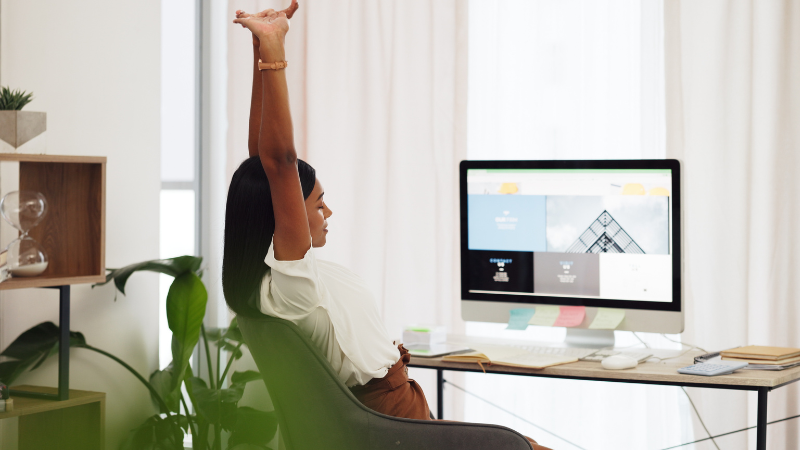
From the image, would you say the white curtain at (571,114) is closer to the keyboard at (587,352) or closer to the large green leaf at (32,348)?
the keyboard at (587,352)

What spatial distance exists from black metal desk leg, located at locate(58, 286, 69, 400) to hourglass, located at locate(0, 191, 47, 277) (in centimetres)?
10

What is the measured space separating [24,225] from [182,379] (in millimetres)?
772

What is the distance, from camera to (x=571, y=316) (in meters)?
2.00

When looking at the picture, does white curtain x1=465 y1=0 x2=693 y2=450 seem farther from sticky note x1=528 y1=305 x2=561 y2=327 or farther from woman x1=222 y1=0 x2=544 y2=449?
woman x1=222 y1=0 x2=544 y2=449

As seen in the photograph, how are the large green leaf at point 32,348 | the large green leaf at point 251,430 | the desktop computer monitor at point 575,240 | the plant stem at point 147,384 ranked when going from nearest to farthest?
1. the desktop computer monitor at point 575,240
2. the large green leaf at point 32,348
3. the plant stem at point 147,384
4. the large green leaf at point 251,430

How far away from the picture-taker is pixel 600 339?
2035 mm

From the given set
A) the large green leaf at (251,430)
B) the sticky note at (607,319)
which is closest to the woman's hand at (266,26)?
the sticky note at (607,319)

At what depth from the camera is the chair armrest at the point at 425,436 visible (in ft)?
4.11

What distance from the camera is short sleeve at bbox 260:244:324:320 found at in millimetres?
1264

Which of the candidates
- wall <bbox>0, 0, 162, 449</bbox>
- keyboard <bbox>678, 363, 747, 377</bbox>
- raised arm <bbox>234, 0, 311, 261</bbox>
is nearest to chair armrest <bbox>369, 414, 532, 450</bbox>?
raised arm <bbox>234, 0, 311, 261</bbox>

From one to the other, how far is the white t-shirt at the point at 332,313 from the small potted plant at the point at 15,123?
100 cm

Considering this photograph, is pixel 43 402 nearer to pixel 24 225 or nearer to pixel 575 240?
pixel 24 225

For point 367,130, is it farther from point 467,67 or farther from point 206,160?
point 206,160

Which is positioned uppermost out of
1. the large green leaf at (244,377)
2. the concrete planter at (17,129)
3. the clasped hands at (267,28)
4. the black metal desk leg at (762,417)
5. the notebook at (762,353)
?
the clasped hands at (267,28)
